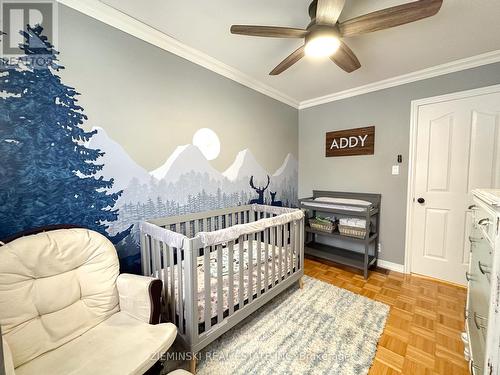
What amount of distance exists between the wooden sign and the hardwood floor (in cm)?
156

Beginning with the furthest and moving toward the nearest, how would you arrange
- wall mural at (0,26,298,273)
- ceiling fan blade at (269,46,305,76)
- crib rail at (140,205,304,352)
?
ceiling fan blade at (269,46,305,76) → crib rail at (140,205,304,352) → wall mural at (0,26,298,273)

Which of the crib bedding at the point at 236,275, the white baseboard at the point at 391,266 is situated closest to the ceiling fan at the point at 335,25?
the crib bedding at the point at 236,275

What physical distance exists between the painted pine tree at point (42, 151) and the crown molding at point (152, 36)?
0.34m

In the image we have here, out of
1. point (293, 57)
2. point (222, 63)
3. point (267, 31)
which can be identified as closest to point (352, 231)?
point (293, 57)

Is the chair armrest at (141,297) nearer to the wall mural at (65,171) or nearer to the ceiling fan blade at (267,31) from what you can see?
the wall mural at (65,171)

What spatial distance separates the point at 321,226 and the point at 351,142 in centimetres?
122

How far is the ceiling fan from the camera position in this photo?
1082 millimetres

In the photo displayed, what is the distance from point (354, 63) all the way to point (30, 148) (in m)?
2.29

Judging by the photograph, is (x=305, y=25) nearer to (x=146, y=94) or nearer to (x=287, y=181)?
(x=146, y=94)

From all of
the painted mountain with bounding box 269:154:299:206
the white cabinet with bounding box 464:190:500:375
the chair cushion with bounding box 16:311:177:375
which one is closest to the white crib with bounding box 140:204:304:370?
the chair cushion with bounding box 16:311:177:375

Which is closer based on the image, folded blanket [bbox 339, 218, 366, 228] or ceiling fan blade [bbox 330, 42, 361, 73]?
ceiling fan blade [bbox 330, 42, 361, 73]

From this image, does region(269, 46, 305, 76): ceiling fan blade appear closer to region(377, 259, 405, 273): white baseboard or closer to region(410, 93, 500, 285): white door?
region(410, 93, 500, 285): white door

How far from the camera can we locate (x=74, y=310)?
1.16m

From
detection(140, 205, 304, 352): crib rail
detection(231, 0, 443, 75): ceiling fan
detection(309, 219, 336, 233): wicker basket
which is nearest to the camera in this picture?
detection(231, 0, 443, 75): ceiling fan
